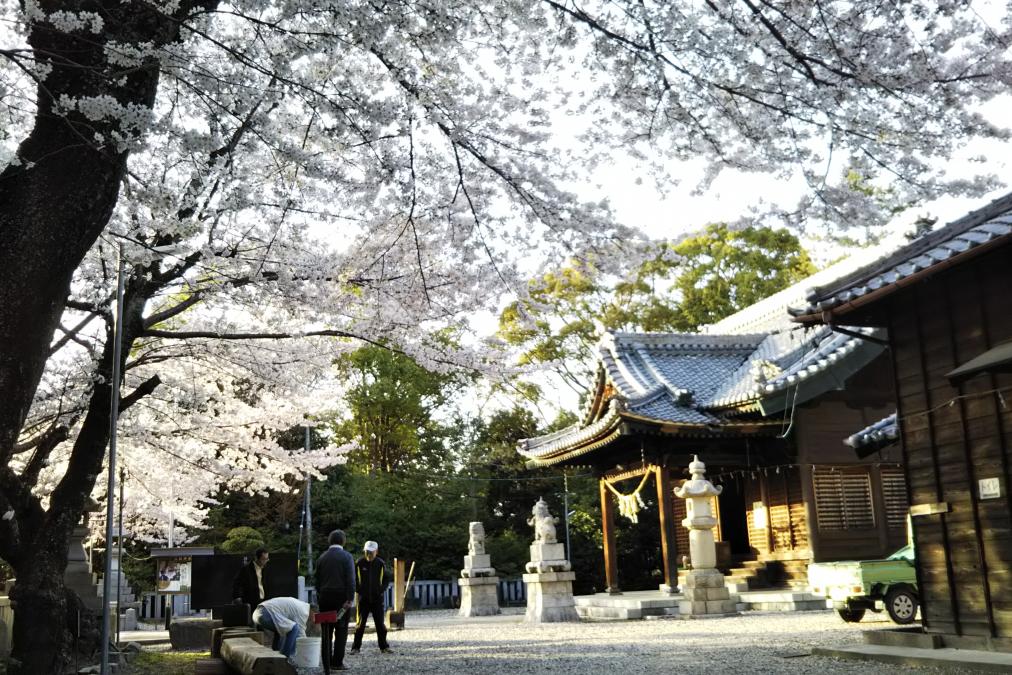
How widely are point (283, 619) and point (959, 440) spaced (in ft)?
21.6

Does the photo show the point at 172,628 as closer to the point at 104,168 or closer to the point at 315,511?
the point at 104,168

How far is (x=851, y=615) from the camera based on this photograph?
12812 mm

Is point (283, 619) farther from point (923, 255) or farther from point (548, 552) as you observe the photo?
point (548, 552)

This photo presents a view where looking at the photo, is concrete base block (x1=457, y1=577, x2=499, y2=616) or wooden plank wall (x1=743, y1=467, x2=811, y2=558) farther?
concrete base block (x1=457, y1=577, x2=499, y2=616)

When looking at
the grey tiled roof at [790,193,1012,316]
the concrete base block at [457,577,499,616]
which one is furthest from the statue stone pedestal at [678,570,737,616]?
the grey tiled roof at [790,193,1012,316]

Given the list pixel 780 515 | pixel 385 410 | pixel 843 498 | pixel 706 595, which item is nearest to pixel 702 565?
pixel 706 595

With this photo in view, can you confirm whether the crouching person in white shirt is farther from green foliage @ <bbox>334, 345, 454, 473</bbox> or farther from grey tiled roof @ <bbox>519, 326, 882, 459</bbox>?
green foliage @ <bbox>334, 345, 454, 473</bbox>

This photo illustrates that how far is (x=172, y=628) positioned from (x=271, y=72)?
420 inches

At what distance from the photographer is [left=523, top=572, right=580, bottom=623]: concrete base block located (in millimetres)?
16859

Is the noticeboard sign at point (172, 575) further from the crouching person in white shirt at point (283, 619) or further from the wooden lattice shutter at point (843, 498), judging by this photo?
the wooden lattice shutter at point (843, 498)

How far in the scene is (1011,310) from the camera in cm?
789

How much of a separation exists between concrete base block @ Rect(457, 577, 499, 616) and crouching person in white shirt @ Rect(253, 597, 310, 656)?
11940 mm

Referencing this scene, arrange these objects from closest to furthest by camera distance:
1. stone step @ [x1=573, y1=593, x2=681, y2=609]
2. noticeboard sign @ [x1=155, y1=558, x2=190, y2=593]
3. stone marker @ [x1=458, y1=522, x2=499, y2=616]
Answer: stone step @ [x1=573, y1=593, x2=681, y2=609]
stone marker @ [x1=458, y1=522, x2=499, y2=616]
noticeboard sign @ [x1=155, y1=558, x2=190, y2=593]

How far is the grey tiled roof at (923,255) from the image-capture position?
7797 mm
